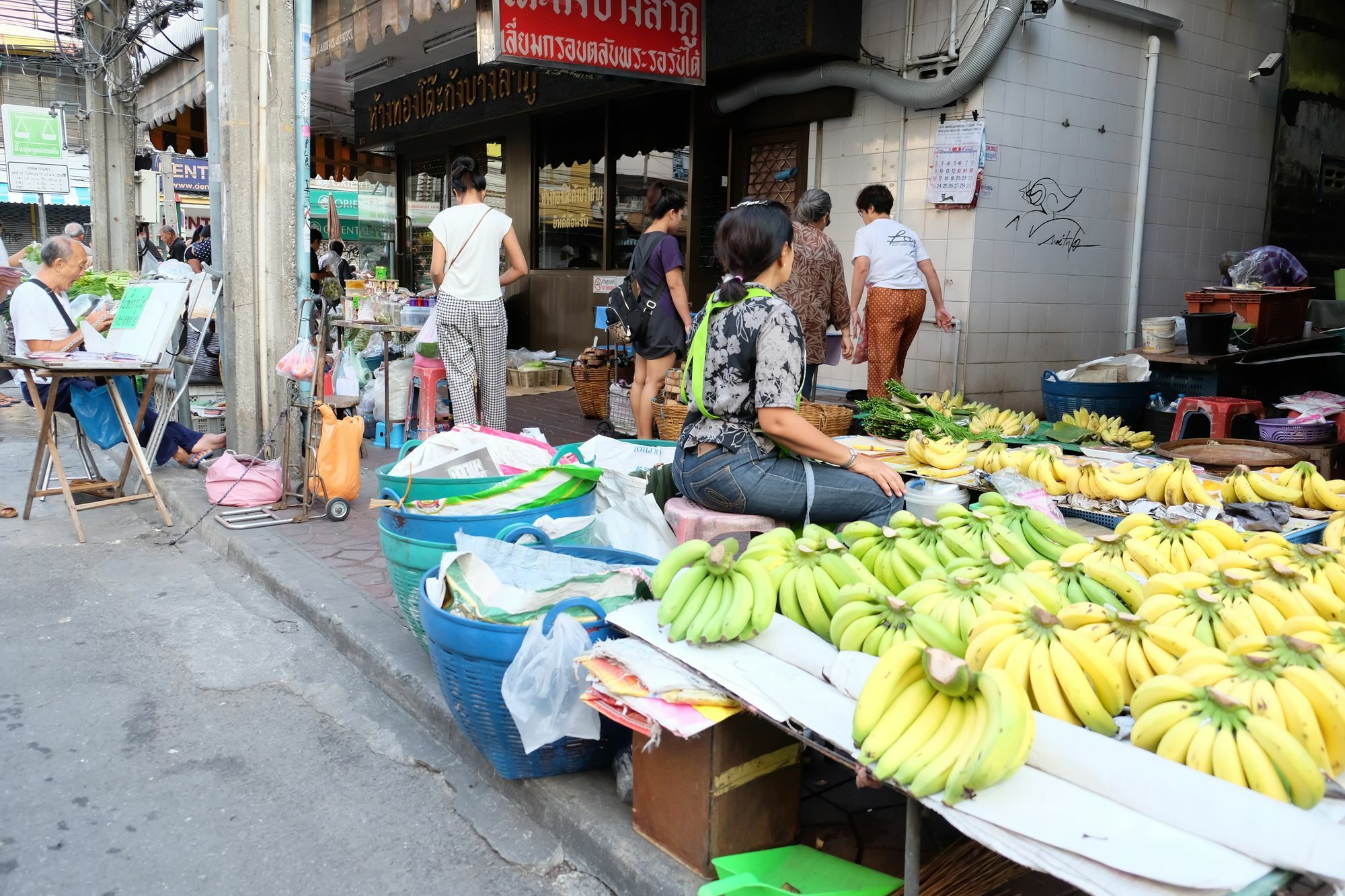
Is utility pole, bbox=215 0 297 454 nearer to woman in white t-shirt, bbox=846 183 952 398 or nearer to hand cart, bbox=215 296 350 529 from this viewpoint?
hand cart, bbox=215 296 350 529

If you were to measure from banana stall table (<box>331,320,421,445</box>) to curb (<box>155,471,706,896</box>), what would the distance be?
72.9 inches

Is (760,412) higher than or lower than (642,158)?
lower

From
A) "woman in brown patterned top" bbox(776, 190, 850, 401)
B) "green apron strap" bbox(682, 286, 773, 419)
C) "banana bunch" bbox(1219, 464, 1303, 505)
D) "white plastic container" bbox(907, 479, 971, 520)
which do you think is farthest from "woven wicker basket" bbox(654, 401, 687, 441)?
"banana bunch" bbox(1219, 464, 1303, 505)

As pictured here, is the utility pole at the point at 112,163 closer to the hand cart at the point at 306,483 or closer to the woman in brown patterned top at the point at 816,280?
the hand cart at the point at 306,483

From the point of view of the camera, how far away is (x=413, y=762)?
11.4 ft

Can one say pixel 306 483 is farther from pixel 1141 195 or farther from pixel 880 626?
pixel 1141 195

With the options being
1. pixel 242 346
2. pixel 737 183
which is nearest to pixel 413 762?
pixel 242 346

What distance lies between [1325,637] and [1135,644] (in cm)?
42

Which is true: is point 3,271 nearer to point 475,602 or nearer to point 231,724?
point 231,724

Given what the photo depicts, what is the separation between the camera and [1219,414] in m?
6.29

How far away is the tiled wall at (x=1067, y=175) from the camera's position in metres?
8.27

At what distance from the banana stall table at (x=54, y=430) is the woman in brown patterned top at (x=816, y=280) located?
4443 millimetres

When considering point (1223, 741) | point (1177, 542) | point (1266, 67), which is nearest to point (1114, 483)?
point (1177, 542)

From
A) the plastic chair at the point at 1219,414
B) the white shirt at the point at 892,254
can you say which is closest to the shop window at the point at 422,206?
the white shirt at the point at 892,254
